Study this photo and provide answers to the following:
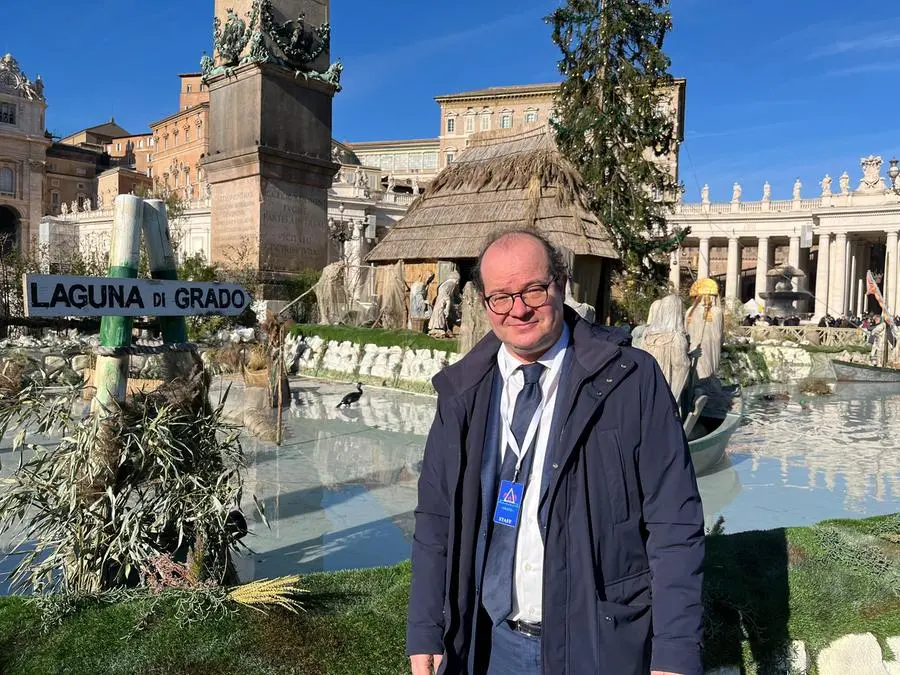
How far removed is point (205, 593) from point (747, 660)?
2.59m

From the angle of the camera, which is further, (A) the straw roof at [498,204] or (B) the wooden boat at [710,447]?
(A) the straw roof at [498,204]

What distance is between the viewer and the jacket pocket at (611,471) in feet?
6.73

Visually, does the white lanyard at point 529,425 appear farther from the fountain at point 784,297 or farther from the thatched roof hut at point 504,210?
the fountain at point 784,297

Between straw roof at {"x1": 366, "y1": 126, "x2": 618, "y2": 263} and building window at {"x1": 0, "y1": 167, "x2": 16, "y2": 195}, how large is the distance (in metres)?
63.9

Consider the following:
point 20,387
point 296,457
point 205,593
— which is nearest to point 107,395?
point 20,387

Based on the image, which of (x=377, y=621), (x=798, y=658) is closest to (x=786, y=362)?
(x=798, y=658)

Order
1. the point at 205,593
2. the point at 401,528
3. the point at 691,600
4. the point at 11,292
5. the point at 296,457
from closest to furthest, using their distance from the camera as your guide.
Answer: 1. the point at 691,600
2. the point at 205,593
3. the point at 401,528
4. the point at 296,457
5. the point at 11,292

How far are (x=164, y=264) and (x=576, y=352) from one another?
2.73 metres

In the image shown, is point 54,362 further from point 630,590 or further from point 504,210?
point 630,590

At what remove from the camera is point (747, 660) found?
132 inches

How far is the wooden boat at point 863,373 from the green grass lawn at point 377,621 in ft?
58.7

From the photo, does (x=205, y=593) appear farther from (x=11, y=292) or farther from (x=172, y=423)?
(x=11, y=292)

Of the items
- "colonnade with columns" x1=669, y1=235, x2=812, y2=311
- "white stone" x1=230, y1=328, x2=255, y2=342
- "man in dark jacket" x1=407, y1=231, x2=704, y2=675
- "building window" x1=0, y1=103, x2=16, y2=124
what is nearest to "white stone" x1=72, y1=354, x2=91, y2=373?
"white stone" x1=230, y1=328, x2=255, y2=342

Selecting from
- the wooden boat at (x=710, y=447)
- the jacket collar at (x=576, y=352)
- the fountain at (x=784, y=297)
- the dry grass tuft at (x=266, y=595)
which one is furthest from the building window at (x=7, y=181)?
the jacket collar at (x=576, y=352)
